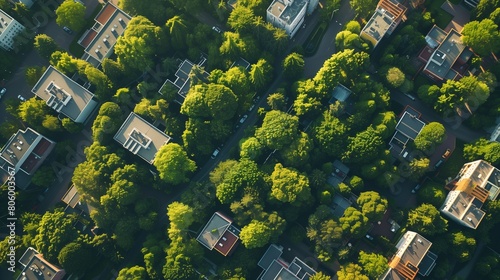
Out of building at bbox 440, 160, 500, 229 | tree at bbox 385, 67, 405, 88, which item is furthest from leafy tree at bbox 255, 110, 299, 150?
building at bbox 440, 160, 500, 229

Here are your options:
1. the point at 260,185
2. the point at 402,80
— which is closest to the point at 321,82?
the point at 402,80

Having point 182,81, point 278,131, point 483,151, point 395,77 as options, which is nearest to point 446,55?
point 395,77

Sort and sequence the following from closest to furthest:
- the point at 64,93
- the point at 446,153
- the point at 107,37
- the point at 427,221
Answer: the point at 427,221 < the point at 446,153 < the point at 64,93 < the point at 107,37

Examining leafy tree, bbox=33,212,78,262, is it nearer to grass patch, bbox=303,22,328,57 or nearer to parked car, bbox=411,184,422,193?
grass patch, bbox=303,22,328,57

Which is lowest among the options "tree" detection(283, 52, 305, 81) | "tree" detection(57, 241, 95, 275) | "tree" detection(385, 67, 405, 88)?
"tree" detection(57, 241, 95, 275)

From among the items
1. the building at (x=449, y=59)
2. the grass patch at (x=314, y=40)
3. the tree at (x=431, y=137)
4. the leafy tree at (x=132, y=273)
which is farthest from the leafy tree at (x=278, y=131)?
the leafy tree at (x=132, y=273)

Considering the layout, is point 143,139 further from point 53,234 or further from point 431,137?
point 431,137

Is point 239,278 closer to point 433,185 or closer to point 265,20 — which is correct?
point 433,185
